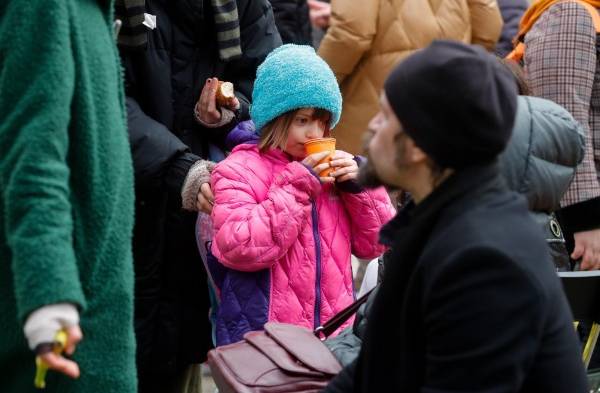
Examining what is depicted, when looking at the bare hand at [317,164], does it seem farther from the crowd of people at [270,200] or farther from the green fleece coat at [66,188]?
the green fleece coat at [66,188]

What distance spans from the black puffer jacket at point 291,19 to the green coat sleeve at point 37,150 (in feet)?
10.7

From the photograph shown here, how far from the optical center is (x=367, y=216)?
3045mm

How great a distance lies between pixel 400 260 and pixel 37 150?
753mm

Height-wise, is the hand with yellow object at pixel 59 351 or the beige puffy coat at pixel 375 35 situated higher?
the hand with yellow object at pixel 59 351

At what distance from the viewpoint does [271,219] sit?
2852 mm

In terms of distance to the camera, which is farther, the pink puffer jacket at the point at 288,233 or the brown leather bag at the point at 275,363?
the pink puffer jacket at the point at 288,233

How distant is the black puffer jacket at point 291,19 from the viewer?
16.9 feet

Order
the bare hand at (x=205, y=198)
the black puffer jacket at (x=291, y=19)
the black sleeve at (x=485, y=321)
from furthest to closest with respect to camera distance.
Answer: the black puffer jacket at (x=291, y=19) < the bare hand at (x=205, y=198) < the black sleeve at (x=485, y=321)

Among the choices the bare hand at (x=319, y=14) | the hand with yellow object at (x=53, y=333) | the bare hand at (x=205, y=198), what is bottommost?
the bare hand at (x=319, y=14)

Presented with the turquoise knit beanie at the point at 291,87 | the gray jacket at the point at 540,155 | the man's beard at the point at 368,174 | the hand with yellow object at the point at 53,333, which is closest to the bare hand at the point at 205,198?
the turquoise knit beanie at the point at 291,87

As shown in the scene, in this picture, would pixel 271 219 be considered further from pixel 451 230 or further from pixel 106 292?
pixel 451 230

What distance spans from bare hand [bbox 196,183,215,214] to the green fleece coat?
2.54 ft

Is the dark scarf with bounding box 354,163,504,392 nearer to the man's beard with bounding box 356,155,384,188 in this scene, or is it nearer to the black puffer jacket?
the man's beard with bounding box 356,155,384,188

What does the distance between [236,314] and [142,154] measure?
0.57 metres
